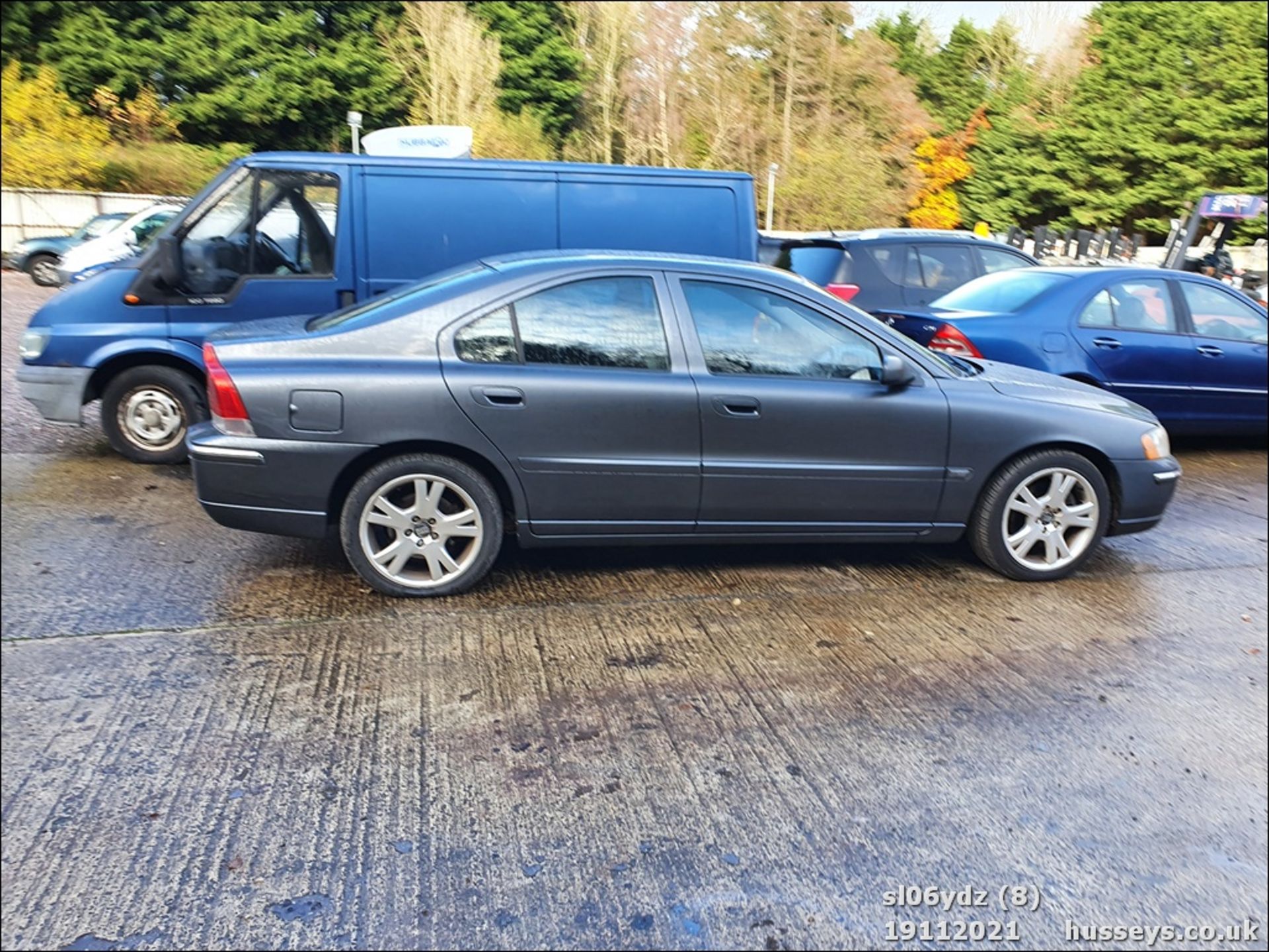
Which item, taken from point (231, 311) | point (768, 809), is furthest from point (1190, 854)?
point (231, 311)

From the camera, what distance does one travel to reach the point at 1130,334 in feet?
25.1

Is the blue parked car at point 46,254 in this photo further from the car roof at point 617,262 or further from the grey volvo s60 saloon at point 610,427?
the car roof at point 617,262

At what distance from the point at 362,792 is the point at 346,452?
1.74 m

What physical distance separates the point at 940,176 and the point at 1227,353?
29.5 metres

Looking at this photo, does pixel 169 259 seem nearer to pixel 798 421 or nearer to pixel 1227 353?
pixel 798 421

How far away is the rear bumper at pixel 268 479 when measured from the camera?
4324 mm

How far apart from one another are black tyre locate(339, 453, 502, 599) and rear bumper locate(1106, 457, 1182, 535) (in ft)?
10.5

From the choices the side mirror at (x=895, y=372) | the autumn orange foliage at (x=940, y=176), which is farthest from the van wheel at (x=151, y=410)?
the autumn orange foliage at (x=940, y=176)

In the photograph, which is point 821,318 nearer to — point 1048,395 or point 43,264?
point 1048,395

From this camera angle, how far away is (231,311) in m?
6.44

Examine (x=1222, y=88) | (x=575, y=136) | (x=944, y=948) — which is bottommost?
(x=944, y=948)

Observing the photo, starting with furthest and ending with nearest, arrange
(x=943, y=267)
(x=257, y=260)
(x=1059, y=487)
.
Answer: (x=943, y=267) → (x=257, y=260) → (x=1059, y=487)

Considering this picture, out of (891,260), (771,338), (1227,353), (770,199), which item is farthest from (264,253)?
(770,199)

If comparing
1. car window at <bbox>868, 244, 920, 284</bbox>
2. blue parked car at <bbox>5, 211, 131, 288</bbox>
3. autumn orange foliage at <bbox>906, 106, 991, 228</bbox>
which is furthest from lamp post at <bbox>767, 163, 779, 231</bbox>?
car window at <bbox>868, 244, 920, 284</bbox>
